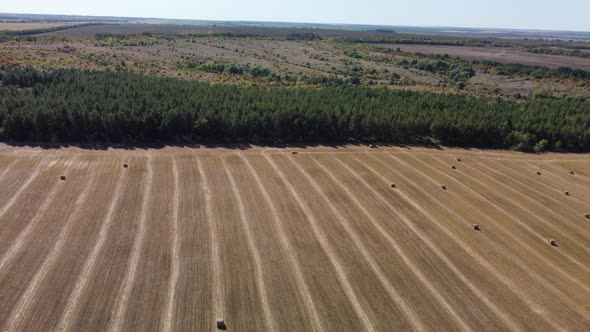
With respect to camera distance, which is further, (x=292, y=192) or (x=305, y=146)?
(x=305, y=146)

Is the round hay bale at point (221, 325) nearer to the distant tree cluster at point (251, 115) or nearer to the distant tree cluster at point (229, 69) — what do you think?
the distant tree cluster at point (251, 115)

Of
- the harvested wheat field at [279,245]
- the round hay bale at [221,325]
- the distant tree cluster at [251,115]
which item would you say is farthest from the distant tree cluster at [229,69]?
the round hay bale at [221,325]

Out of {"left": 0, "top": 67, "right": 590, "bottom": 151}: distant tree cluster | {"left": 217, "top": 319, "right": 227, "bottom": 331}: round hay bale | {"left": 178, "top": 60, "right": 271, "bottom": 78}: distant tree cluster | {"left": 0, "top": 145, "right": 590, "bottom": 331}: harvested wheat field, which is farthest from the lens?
{"left": 178, "top": 60, "right": 271, "bottom": 78}: distant tree cluster

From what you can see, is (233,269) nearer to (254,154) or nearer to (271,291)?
(271,291)

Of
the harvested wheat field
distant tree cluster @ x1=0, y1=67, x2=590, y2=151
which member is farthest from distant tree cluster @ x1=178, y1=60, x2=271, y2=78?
the harvested wheat field

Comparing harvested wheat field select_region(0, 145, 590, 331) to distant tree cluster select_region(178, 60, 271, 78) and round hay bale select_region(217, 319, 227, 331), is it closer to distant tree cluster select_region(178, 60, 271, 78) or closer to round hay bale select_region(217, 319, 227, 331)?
round hay bale select_region(217, 319, 227, 331)

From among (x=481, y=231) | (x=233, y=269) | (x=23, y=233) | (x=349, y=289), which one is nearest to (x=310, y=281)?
(x=349, y=289)

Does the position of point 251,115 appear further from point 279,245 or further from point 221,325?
point 221,325
